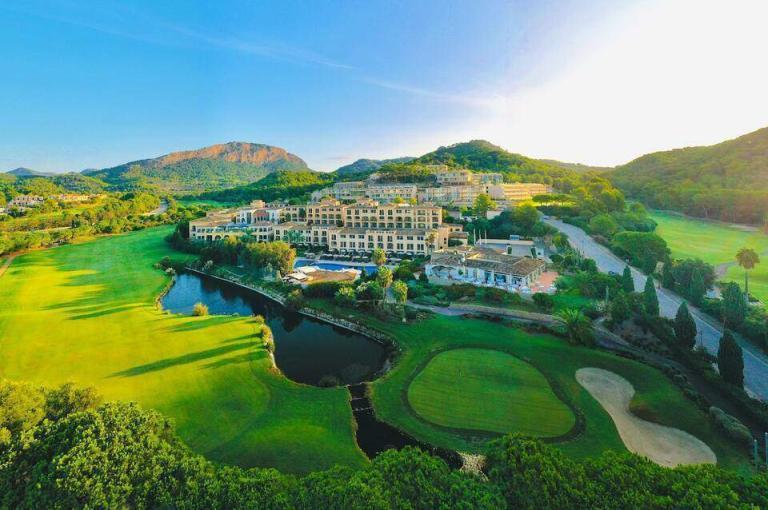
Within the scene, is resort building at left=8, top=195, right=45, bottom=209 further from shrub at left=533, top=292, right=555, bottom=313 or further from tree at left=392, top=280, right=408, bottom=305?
shrub at left=533, top=292, right=555, bottom=313

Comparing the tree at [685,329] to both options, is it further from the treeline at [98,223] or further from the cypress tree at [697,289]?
the treeline at [98,223]

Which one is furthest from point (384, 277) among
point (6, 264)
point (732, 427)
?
point (6, 264)

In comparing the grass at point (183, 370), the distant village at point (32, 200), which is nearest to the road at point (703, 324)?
the grass at point (183, 370)

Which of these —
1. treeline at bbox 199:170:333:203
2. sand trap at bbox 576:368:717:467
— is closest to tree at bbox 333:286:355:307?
sand trap at bbox 576:368:717:467

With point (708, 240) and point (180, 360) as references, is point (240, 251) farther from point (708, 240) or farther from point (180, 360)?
point (708, 240)

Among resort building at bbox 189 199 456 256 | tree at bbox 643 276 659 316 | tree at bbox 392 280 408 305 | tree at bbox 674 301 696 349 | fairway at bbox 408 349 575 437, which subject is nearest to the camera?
fairway at bbox 408 349 575 437

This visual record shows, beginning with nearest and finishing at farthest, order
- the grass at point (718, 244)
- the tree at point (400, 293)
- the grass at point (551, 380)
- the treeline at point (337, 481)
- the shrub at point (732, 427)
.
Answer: the treeline at point (337, 481), the shrub at point (732, 427), the grass at point (551, 380), the tree at point (400, 293), the grass at point (718, 244)

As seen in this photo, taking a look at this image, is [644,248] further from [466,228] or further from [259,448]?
[259,448]
